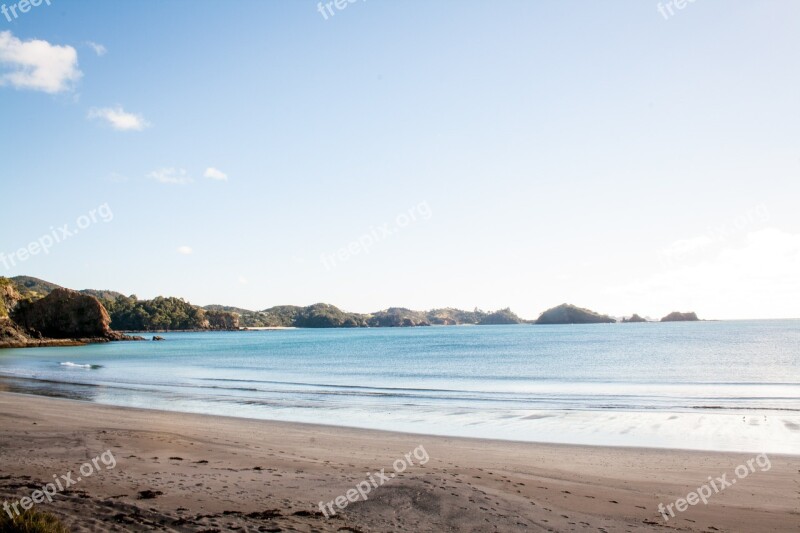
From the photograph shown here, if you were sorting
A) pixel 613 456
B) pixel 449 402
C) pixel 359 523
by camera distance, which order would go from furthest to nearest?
pixel 449 402
pixel 613 456
pixel 359 523

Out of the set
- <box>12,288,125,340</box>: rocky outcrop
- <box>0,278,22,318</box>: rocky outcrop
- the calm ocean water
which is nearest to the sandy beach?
the calm ocean water

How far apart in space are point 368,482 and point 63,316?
136724 mm

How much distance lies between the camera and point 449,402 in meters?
28.0

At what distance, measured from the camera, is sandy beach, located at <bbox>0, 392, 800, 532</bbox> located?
27.5 ft

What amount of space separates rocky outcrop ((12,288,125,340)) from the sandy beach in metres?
124

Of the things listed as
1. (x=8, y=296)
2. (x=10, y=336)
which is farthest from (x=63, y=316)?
(x=10, y=336)

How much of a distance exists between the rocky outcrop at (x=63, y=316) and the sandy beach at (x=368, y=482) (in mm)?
124313

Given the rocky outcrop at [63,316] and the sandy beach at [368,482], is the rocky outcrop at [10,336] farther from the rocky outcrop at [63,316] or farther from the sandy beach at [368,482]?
the sandy beach at [368,482]

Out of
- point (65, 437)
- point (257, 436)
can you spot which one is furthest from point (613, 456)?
point (65, 437)

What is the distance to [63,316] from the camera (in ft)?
405

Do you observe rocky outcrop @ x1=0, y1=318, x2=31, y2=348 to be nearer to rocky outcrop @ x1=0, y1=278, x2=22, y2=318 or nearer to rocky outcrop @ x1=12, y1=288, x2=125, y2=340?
rocky outcrop @ x1=0, y1=278, x2=22, y2=318

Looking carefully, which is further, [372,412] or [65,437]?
[372,412]

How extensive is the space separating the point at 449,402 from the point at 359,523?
2031 cm

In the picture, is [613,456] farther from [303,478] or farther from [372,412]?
[372,412]
